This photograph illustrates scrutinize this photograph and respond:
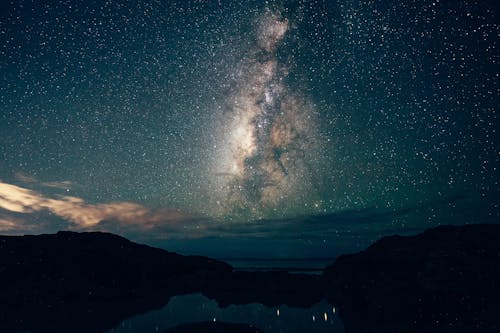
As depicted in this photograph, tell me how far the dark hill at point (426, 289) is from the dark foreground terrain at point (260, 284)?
11 cm

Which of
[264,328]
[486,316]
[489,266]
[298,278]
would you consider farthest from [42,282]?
[489,266]

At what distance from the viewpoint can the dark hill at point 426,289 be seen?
23.5m

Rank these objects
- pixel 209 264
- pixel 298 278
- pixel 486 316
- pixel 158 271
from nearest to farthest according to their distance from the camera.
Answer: pixel 486 316 < pixel 298 278 < pixel 158 271 < pixel 209 264

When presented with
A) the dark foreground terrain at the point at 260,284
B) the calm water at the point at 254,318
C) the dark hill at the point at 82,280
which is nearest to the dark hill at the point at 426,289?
the dark foreground terrain at the point at 260,284

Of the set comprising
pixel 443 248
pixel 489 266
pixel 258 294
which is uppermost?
pixel 443 248

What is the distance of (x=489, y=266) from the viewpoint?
33.7 m

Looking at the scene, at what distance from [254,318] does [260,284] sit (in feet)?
103

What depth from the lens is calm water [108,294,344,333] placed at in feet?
75.7

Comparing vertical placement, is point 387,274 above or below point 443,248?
below

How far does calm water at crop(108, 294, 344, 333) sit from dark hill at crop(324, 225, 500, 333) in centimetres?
222

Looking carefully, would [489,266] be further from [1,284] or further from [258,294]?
[1,284]

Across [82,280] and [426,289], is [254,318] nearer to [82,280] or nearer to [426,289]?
[426,289]

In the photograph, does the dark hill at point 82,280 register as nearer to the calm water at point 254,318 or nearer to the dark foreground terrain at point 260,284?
the dark foreground terrain at point 260,284

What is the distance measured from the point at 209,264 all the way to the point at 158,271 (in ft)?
69.9
